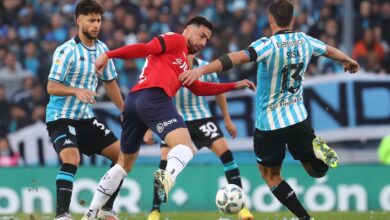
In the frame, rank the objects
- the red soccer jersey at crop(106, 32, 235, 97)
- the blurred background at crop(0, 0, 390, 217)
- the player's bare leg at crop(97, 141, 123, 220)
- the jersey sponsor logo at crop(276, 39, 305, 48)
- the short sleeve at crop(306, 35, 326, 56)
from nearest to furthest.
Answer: the jersey sponsor logo at crop(276, 39, 305, 48)
the red soccer jersey at crop(106, 32, 235, 97)
the short sleeve at crop(306, 35, 326, 56)
the player's bare leg at crop(97, 141, 123, 220)
the blurred background at crop(0, 0, 390, 217)

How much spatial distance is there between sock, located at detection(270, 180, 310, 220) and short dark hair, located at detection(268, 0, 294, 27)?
1.80 m

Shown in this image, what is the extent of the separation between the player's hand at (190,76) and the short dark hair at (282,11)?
41.6 inches

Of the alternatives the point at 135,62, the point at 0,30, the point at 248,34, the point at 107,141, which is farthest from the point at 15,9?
the point at 107,141

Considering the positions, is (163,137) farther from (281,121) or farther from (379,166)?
(379,166)

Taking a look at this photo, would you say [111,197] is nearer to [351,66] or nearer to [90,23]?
[90,23]

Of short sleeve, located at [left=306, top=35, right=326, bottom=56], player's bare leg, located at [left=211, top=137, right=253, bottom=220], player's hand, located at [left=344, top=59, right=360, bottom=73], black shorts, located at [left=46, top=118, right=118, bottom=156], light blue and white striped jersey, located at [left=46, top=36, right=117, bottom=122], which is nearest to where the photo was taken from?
short sleeve, located at [left=306, top=35, right=326, bottom=56]

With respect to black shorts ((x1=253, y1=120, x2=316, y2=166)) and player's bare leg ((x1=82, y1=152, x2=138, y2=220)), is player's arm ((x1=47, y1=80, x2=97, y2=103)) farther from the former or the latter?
black shorts ((x1=253, y1=120, x2=316, y2=166))

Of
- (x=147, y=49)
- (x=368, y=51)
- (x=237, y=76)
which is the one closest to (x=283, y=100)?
(x=147, y=49)

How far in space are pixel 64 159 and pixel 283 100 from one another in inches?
100

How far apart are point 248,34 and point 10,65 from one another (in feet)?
15.7

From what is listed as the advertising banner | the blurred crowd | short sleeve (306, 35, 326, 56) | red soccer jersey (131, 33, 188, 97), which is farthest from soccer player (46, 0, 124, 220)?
the blurred crowd

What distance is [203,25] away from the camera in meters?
11.0

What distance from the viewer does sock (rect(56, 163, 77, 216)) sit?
10.7 metres

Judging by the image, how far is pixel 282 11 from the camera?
10.2 meters
